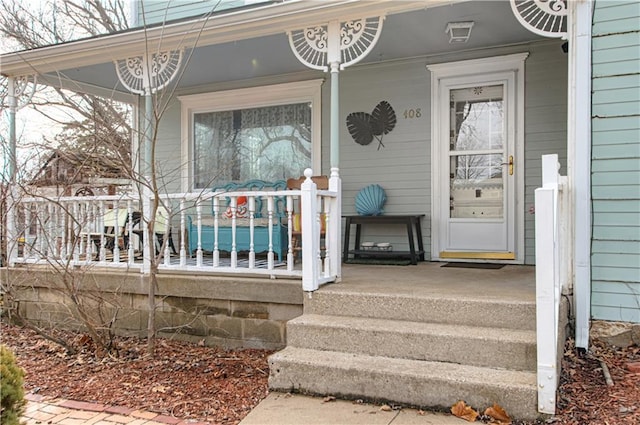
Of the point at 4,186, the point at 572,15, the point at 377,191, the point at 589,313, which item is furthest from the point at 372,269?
the point at 4,186

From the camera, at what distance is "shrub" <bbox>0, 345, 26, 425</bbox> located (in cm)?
183

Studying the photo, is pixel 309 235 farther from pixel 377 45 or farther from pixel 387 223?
pixel 377 45

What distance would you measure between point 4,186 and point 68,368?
2210mm

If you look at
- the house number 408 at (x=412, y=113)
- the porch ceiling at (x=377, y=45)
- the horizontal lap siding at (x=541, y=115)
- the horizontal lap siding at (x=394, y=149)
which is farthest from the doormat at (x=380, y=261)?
the porch ceiling at (x=377, y=45)

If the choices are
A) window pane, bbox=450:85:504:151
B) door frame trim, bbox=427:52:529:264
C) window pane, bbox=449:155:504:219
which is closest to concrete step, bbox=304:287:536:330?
door frame trim, bbox=427:52:529:264

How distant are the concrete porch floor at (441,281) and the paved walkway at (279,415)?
0.87 meters

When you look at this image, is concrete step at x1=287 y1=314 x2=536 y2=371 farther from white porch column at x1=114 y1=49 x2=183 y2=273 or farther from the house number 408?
the house number 408

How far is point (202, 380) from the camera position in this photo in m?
3.30

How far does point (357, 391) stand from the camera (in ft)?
9.35

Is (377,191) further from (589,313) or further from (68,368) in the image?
(68,368)

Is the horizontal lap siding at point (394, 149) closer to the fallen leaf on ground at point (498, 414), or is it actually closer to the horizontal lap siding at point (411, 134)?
the horizontal lap siding at point (411, 134)

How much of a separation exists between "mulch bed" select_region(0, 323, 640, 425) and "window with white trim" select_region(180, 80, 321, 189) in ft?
9.12

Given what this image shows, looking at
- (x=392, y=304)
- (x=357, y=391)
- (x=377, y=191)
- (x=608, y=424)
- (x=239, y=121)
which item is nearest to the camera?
(x=608, y=424)

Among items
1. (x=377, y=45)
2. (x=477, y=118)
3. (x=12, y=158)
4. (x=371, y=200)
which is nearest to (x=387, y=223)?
(x=371, y=200)
